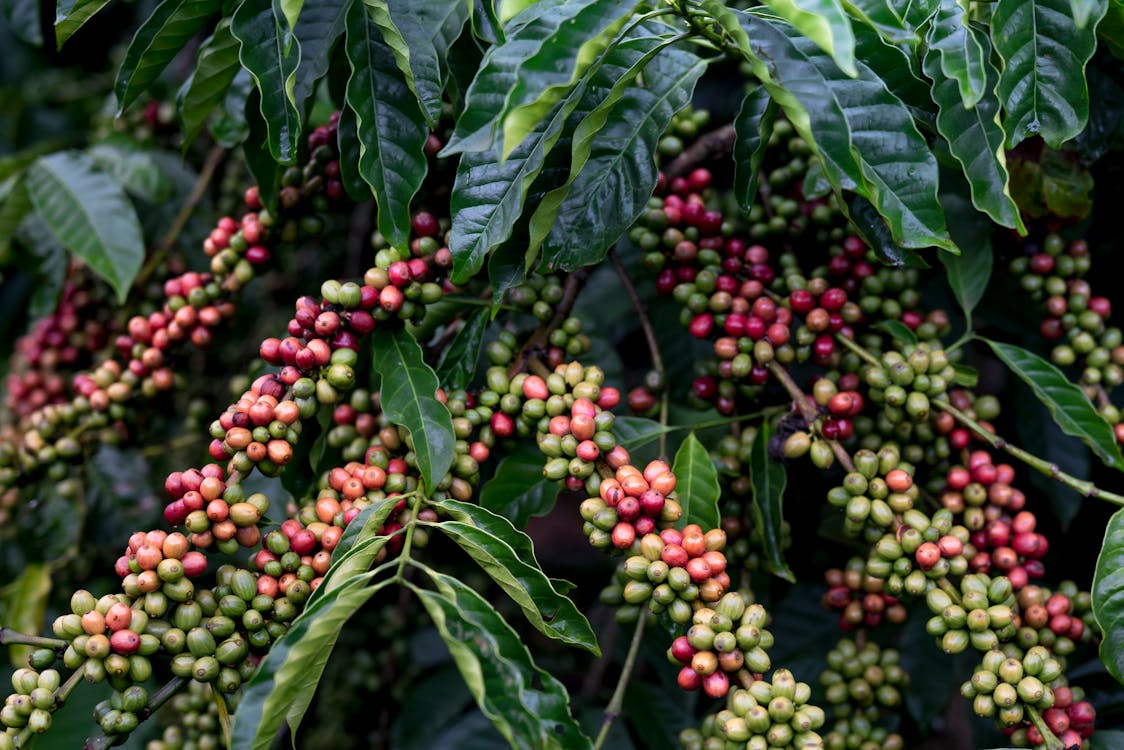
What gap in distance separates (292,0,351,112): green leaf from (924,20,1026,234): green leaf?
801mm

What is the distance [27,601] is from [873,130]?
170cm

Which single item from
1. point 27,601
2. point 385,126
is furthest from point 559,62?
point 27,601

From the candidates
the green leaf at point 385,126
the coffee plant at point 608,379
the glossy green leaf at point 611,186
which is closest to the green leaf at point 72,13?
the coffee plant at point 608,379

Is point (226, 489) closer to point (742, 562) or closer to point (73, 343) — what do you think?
point (742, 562)

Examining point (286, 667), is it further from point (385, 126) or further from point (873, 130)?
point (873, 130)

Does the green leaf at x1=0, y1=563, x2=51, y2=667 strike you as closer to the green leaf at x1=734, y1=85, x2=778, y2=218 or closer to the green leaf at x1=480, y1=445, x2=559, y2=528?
the green leaf at x1=480, y1=445, x2=559, y2=528

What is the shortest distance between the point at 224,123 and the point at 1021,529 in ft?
4.54

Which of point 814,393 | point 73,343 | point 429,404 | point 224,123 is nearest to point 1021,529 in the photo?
point 814,393

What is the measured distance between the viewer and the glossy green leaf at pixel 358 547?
1.05 m

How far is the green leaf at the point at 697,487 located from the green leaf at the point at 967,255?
20.5 inches

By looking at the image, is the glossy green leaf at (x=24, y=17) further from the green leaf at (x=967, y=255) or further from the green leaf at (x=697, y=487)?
the green leaf at (x=967, y=255)

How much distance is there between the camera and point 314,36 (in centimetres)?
131

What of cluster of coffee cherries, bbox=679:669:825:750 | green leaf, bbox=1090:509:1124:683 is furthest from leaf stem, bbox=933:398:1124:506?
cluster of coffee cherries, bbox=679:669:825:750

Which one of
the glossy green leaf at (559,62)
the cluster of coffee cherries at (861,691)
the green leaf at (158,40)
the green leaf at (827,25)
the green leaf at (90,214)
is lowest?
the cluster of coffee cherries at (861,691)
